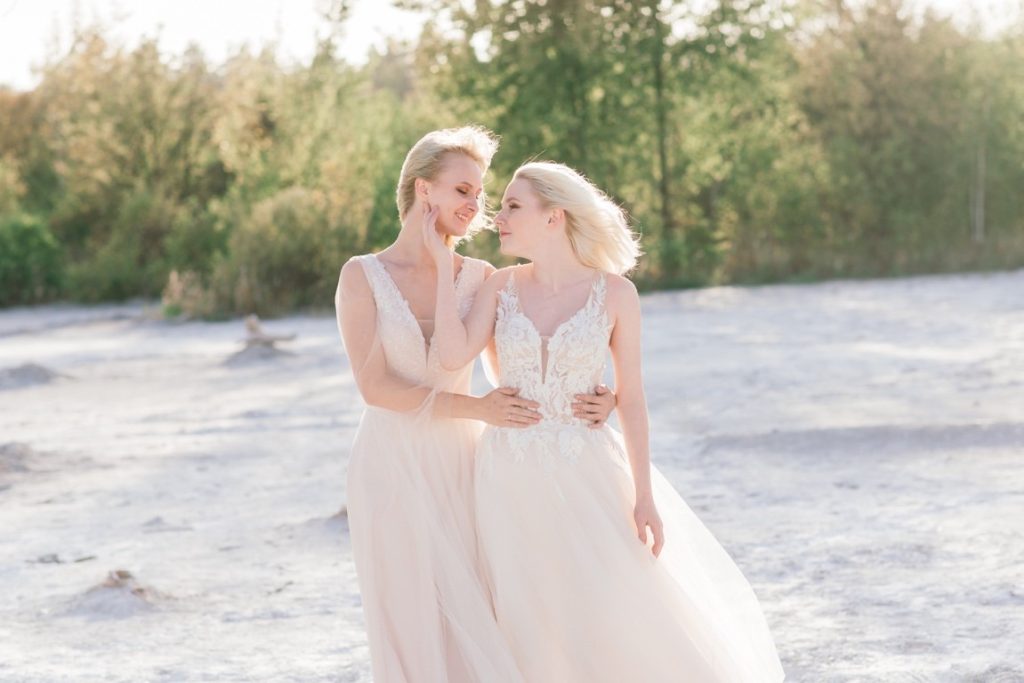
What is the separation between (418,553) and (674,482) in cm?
517

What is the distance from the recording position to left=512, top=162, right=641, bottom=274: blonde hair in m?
→ 3.92

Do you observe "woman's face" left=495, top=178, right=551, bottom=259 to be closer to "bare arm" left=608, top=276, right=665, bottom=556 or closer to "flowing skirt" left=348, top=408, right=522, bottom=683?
"bare arm" left=608, top=276, right=665, bottom=556

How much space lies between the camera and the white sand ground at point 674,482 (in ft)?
19.0

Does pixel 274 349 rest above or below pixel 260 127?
below

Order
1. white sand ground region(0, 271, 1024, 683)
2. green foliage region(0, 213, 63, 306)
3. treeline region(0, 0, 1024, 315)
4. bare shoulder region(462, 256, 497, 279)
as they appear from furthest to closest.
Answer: green foliage region(0, 213, 63, 306), treeline region(0, 0, 1024, 315), white sand ground region(0, 271, 1024, 683), bare shoulder region(462, 256, 497, 279)

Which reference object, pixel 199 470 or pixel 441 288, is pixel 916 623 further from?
pixel 199 470

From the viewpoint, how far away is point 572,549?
394 centimetres

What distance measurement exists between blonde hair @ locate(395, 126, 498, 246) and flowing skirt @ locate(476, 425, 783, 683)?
2.15 ft

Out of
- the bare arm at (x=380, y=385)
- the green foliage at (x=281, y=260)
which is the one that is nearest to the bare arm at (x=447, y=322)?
the bare arm at (x=380, y=385)

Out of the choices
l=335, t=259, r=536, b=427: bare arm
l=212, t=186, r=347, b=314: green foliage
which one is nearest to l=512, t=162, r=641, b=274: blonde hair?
l=335, t=259, r=536, b=427: bare arm

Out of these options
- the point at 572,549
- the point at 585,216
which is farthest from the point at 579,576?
the point at 585,216

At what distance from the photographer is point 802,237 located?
93.7ft

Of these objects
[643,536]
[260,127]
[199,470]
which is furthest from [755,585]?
[260,127]

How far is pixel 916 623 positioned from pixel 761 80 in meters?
23.2
